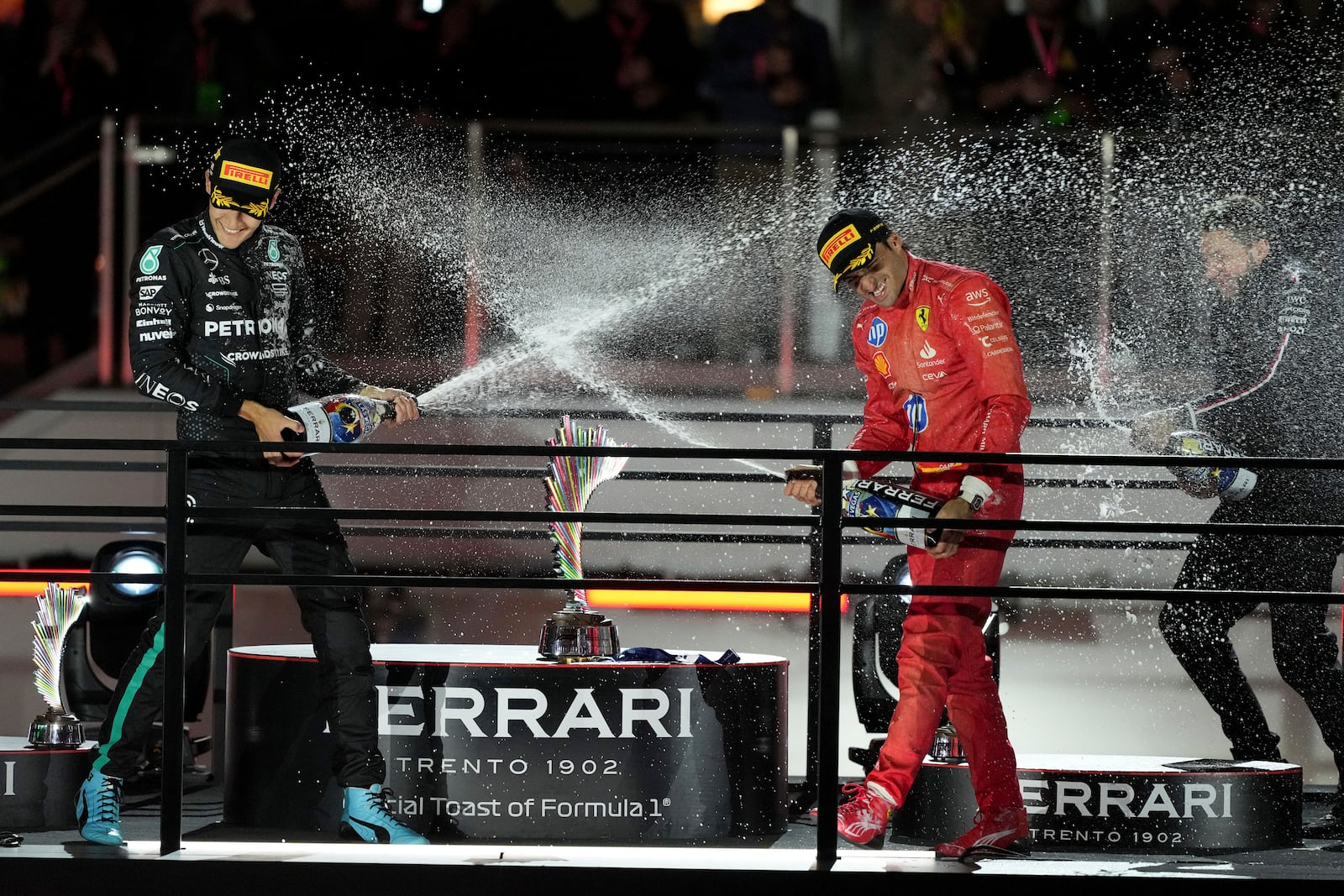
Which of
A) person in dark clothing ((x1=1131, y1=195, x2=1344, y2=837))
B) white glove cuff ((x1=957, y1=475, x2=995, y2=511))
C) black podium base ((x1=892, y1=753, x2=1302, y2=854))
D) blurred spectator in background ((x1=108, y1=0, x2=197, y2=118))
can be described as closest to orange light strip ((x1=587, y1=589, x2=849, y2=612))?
person in dark clothing ((x1=1131, y1=195, x2=1344, y2=837))

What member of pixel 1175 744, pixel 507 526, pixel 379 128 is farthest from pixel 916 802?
pixel 379 128

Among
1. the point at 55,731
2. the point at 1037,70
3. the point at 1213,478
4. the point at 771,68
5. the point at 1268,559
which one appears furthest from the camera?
the point at 771,68

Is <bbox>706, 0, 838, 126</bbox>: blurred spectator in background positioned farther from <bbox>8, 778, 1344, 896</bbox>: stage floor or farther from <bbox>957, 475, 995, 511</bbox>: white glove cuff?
<bbox>8, 778, 1344, 896</bbox>: stage floor

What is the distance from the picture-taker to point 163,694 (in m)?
3.87

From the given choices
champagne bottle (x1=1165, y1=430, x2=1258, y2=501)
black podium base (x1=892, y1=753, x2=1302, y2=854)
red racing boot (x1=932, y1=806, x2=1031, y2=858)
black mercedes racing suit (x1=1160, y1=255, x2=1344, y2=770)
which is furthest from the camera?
black mercedes racing suit (x1=1160, y1=255, x2=1344, y2=770)

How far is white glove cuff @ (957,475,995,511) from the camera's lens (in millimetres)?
3906

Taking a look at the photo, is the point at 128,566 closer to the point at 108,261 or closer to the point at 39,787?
the point at 39,787

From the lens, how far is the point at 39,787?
4305 mm

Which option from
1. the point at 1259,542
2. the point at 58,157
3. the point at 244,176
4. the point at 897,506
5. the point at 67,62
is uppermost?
the point at 67,62

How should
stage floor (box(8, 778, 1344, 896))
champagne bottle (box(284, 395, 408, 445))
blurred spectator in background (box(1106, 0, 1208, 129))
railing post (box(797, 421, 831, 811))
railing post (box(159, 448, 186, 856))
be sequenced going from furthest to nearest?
1. blurred spectator in background (box(1106, 0, 1208, 129))
2. railing post (box(797, 421, 831, 811))
3. champagne bottle (box(284, 395, 408, 445))
4. railing post (box(159, 448, 186, 856))
5. stage floor (box(8, 778, 1344, 896))

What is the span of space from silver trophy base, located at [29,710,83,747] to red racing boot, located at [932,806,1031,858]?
7.74 feet

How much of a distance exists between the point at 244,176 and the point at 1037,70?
5.34 meters

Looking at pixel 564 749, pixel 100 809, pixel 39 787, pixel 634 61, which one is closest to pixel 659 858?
pixel 564 749

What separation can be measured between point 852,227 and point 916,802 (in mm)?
1555
